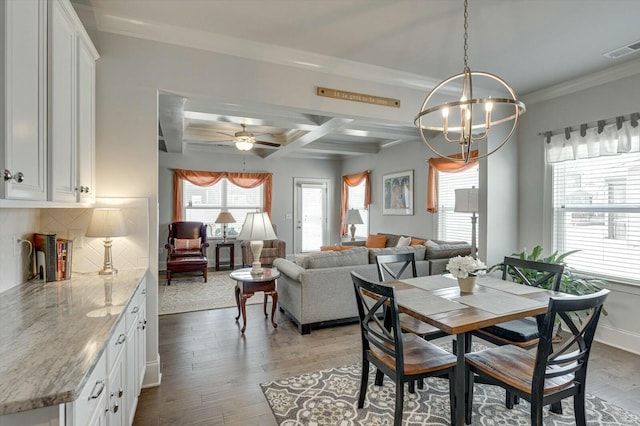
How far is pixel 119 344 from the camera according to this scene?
5.26 feet

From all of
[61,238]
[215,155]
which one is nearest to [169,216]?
[215,155]

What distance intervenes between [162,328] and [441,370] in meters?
3.14

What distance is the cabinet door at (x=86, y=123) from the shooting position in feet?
6.93

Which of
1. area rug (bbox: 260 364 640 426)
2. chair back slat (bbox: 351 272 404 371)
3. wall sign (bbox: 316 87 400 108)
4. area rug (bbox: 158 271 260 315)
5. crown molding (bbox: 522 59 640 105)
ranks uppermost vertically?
crown molding (bbox: 522 59 640 105)

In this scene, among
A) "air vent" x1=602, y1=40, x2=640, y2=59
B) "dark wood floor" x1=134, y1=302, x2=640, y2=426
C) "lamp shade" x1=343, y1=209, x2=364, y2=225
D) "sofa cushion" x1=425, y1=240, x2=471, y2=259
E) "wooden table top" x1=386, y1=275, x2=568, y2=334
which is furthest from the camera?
"lamp shade" x1=343, y1=209, x2=364, y2=225

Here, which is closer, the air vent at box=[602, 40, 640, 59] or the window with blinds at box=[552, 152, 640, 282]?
the air vent at box=[602, 40, 640, 59]

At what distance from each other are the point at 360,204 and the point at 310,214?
1404 millimetres

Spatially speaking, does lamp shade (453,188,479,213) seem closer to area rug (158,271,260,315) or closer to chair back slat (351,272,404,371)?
chair back slat (351,272,404,371)

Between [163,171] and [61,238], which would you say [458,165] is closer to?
[61,238]

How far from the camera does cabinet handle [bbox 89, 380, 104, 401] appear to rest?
3.78 ft

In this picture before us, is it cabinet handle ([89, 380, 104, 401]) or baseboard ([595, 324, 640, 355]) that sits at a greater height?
cabinet handle ([89, 380, 104, 401])

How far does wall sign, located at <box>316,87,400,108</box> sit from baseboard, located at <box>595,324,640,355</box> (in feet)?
10.5

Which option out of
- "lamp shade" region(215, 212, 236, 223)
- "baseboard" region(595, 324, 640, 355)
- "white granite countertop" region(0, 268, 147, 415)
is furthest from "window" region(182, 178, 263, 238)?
"baseboard" region(595, 324, 640, 355)

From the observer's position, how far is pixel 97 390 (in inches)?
47.6
